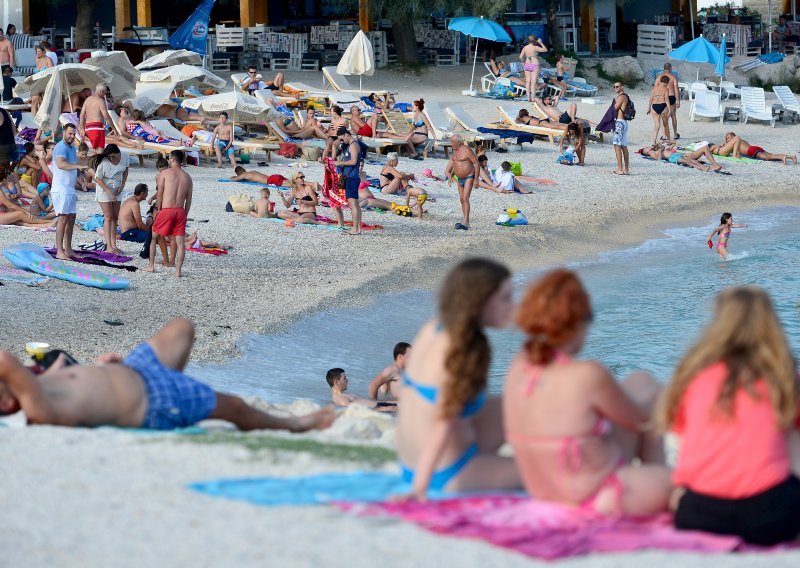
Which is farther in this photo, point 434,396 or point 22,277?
point 22,277

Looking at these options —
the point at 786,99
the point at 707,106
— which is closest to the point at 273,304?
the point at 707,106

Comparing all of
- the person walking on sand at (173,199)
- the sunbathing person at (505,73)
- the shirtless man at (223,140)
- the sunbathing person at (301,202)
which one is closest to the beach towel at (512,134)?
the sunbathing person at (505,73)

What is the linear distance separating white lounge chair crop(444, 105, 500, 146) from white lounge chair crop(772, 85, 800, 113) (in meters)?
7.12

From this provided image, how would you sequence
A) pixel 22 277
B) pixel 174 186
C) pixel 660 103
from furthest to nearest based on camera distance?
pixel 660 103
pixel 174 186
pixel 22 277

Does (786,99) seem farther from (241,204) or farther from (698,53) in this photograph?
(241,204)

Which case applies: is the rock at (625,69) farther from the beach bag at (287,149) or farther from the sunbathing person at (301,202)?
the sunbathing person at (301,202)

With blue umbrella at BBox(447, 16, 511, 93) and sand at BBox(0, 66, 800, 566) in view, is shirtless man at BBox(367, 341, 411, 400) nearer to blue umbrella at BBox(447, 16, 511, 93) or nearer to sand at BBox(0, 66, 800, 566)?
sand at BBox(0, 66, 800, 566)

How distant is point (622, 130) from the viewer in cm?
1944

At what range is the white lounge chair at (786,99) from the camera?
2442 cm

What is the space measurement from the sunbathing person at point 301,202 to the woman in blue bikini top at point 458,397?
36.2 ft

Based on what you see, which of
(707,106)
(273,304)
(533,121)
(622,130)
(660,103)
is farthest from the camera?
(707,106)

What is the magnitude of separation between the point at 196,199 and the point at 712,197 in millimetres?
8449

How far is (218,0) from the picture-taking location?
28922 mm

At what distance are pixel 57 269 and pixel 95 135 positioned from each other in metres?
5.09
